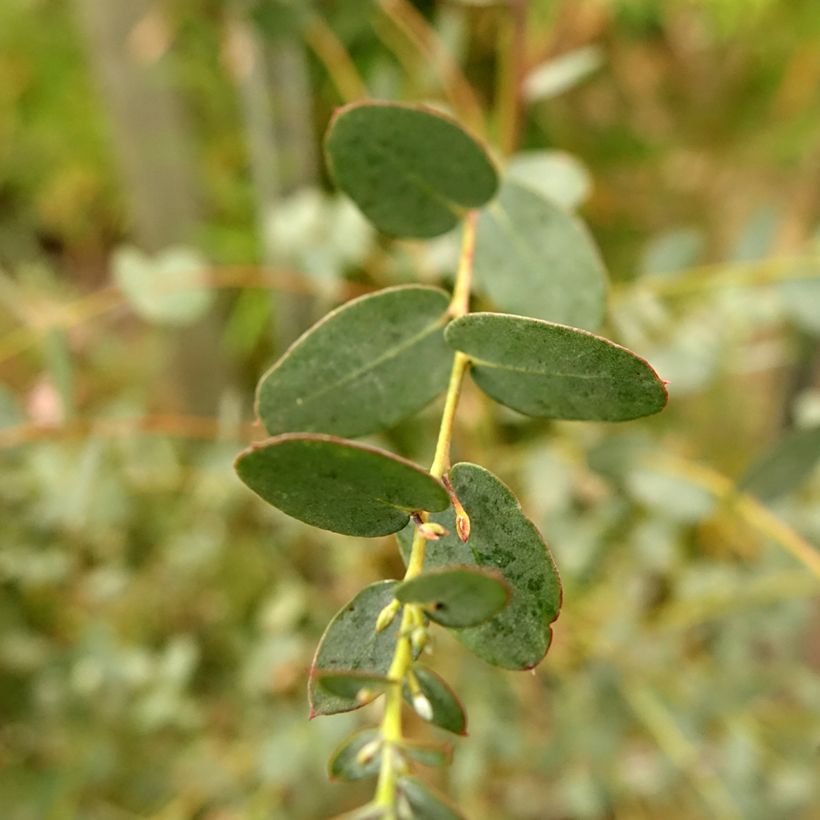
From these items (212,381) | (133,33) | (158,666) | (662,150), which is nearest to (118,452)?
(158,666)

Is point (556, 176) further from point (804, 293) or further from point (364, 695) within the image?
point (364, 695)

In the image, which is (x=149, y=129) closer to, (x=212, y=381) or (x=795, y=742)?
(x=212, y=381)

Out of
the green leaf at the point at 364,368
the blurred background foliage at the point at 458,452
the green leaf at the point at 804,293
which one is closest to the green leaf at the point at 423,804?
the green leaf at the point at 364,368

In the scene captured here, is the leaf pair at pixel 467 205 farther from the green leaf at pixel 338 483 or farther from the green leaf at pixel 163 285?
the green leaf at pixel 163 285

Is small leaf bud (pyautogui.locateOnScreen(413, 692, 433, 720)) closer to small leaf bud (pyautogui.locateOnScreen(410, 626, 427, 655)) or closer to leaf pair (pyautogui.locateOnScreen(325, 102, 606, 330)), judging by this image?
small leaf bud (pyautogui.locateOnScreen(410, 626, 427, 655))

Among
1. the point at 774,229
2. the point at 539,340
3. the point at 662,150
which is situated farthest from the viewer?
the point at 662,150

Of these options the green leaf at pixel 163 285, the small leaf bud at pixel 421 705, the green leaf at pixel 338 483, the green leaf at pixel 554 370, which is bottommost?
the small leaf bud at pixel 421 705

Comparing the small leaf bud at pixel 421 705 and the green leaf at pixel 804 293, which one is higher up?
the green leaf at pixel 804 293
